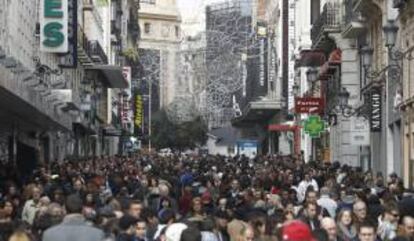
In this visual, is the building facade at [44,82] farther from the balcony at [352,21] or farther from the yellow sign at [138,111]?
the yellow sign at [138,111]

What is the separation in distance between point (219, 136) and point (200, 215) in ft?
366

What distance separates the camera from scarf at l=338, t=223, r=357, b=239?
12.7 metres

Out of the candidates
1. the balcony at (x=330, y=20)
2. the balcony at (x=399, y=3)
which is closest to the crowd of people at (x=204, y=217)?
the balcony at (x=399, y=3)

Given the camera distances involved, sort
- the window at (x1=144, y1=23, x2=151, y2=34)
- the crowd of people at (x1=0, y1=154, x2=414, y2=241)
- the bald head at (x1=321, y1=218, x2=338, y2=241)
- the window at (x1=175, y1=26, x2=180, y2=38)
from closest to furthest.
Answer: the crowd of people at (x1=0, y1=154, x2=414, y2=241) < the bald head at (x1=321, y1=218, x2=338, y2=241) < the window at (x1=144, y1=23, x2=151, y2=34) < the window at (x1=175, y1=26, x2=180, y2=38)

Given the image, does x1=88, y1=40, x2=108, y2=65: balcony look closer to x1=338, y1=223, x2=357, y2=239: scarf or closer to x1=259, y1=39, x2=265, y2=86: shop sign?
x1=259, y1=39, x2=265, y2=86: shop sign

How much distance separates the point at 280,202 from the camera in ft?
59.3

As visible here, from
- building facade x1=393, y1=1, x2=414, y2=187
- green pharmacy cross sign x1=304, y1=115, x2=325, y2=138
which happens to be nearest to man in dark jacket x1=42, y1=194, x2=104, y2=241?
building facade x1=393, y1=1, x2=414, y2=187

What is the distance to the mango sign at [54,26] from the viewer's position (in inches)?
1602

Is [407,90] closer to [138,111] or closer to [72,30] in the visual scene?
[72,30]

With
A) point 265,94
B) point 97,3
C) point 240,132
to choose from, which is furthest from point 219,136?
point 97,3

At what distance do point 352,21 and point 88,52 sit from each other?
80.8 ft

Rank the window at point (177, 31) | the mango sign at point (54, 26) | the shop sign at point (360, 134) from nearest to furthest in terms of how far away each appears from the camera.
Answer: the shop sign at point (360, 134), the mango sign at point (54, 26), the window at point (177, 31)

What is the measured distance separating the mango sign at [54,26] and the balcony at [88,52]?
15.3m

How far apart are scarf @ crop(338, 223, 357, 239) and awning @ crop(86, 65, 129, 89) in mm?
55604
